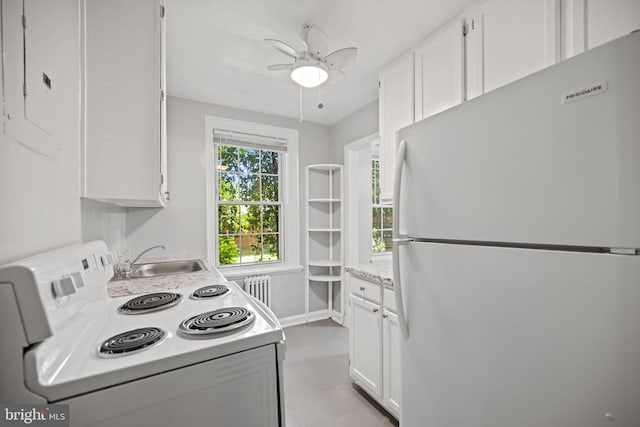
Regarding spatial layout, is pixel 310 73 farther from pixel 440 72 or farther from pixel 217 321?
pixel 217 321

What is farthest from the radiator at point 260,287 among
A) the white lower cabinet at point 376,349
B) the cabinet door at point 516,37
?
the cabinet door at point 516,37

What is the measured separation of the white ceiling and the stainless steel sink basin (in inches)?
69.5

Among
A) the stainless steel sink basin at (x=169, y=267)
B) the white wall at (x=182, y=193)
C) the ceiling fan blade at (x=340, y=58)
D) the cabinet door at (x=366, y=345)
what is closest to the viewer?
the ceiling fan blade at (x=340, y=58)

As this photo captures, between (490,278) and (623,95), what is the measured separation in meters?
0.59

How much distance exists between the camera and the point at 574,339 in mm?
717

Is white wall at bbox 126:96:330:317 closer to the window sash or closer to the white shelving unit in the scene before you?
the window sash

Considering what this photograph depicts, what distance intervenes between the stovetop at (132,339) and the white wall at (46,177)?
277 mm

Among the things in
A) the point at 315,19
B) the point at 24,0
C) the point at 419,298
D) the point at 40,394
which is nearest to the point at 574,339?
the point at 419,298

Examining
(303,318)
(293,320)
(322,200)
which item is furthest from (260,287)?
(322,200)

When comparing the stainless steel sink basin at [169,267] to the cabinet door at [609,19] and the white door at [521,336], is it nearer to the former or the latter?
the white door at [521,336]

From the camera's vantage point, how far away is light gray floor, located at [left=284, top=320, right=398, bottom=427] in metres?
1.82

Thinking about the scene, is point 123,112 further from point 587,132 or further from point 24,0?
point 587,132

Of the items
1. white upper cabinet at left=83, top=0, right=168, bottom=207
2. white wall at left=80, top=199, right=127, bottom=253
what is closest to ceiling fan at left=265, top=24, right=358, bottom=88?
white upper cabinet at left=83, top=0, right=168, bottom=207

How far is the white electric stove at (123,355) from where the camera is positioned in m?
0.57
